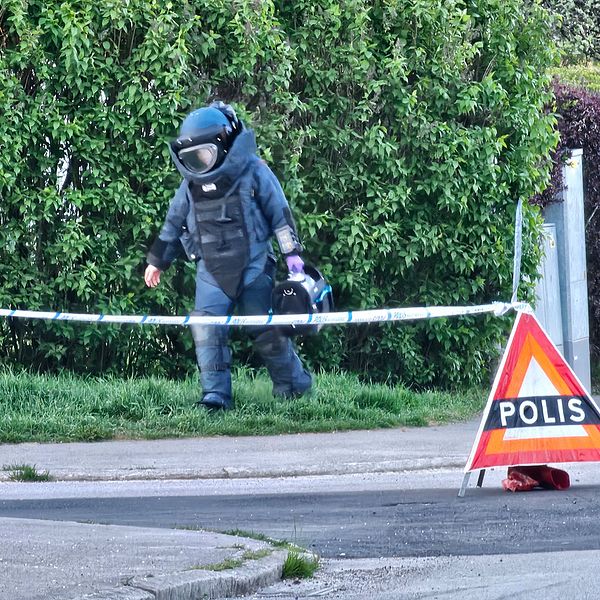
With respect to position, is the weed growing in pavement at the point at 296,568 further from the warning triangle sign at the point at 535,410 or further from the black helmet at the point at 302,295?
the black helmet at the point at 302,295

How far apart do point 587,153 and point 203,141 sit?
5.02m

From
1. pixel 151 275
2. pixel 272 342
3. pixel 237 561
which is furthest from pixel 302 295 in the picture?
pixel 237 561

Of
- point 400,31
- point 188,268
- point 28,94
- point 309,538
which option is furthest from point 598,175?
point 309,538

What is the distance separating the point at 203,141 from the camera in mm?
10570

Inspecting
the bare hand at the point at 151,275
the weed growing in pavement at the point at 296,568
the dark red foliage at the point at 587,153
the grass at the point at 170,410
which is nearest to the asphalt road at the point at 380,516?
the weed growing in pavement at the point at 296,568

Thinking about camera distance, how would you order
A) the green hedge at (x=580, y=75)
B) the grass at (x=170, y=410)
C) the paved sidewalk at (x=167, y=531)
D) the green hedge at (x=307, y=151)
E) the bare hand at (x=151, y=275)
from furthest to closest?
the green hedge at (x=580, y=75) < the green hedge at (x=307, y=151) < the bare hand at (x=151, y=275) < the grass at (x=170, y=410) < the paved sidewalk at (x=167, y=531)

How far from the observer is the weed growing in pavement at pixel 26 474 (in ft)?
30.2

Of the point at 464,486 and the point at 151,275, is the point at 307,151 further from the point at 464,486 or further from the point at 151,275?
the point at 464,486

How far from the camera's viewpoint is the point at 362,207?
1220 cm

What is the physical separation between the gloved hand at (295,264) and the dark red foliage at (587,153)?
3578 millimetres

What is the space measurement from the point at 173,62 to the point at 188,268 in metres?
1.60

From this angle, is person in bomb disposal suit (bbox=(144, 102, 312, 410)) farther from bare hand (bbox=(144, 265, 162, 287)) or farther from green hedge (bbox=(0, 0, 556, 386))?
green hedge (bbox=(0, 0, 556, 386))

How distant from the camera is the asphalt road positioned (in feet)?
23.3

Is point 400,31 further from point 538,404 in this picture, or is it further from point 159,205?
point 538,404
